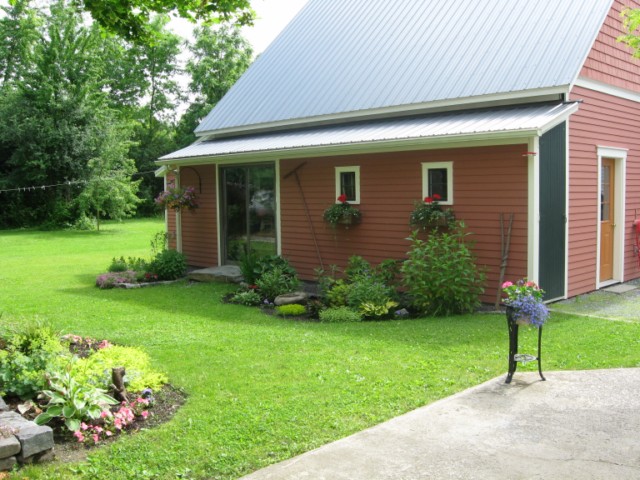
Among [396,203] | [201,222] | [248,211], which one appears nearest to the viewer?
[396,203]

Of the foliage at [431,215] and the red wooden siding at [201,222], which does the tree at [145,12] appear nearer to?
the foliage at [431,215]

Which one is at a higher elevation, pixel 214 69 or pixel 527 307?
pixel 214 69

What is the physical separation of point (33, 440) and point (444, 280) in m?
6.18

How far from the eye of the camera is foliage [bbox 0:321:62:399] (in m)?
5.31

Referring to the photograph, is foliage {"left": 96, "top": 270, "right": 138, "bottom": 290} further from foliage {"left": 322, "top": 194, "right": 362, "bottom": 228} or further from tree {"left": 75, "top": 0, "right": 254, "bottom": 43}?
tree {"left": 75, "top": 0, "right": 254, "bottom": 43}

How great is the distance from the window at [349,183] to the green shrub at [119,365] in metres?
6.23

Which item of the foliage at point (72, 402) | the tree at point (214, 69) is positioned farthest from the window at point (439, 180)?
the tree at point (214, 69)

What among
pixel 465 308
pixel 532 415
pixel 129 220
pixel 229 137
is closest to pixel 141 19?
pixel 465 308

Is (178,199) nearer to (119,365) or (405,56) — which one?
(405,56)

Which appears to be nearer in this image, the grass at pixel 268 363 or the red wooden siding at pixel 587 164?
the grass at pixel 268 363

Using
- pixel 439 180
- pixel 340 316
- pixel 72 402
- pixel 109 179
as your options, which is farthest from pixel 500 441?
pixel 109 179

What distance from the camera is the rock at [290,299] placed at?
1030 centimetres

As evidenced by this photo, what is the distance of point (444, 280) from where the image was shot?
9273 millimetres

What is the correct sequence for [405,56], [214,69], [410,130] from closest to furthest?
[410,130], [405,56], [214,69]
